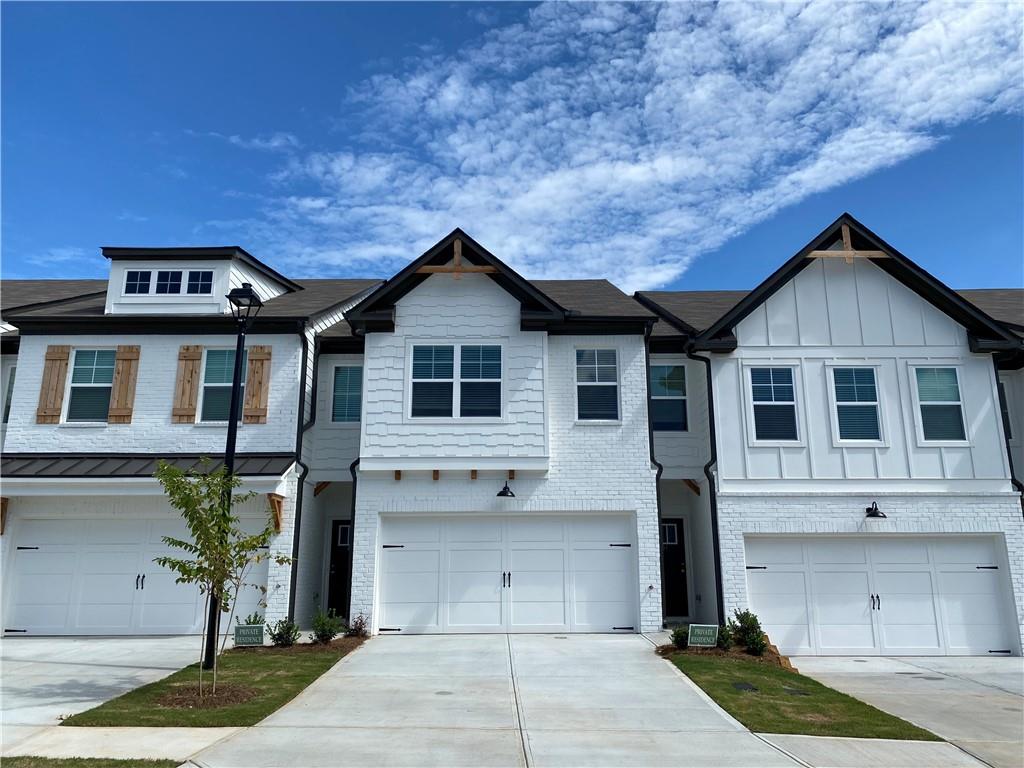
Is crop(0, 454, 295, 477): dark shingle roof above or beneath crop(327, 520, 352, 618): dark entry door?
above

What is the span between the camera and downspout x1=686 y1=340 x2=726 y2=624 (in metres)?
15.0

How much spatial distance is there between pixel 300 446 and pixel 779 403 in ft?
34.0

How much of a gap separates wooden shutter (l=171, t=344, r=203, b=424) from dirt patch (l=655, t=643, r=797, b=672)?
10.9 m

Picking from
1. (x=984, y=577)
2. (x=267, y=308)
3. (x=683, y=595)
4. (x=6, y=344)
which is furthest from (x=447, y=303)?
(x=984, y=577)

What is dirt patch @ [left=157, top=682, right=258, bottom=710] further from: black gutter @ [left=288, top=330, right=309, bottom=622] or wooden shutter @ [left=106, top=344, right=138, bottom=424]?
wooden shutter @ [left=106, top=344, right=138, bottom=424]

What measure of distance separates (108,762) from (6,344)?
13.7 metres

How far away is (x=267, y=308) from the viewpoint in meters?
17.4

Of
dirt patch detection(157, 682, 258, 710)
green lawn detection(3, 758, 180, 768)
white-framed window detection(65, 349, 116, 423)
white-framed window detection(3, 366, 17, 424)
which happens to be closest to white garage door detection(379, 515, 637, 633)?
dirt patch detection(157, 682, 258, 710)

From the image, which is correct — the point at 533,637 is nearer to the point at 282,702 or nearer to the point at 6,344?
the point at 282,702

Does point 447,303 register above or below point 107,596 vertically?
above

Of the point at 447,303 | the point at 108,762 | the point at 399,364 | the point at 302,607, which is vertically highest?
the point at 447,303

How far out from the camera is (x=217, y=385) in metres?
16.4

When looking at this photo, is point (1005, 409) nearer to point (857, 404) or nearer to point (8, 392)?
point (857, 404)

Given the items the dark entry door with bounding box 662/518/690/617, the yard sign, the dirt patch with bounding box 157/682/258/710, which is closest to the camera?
the dirt patch with bounding box 157/682/258/710
